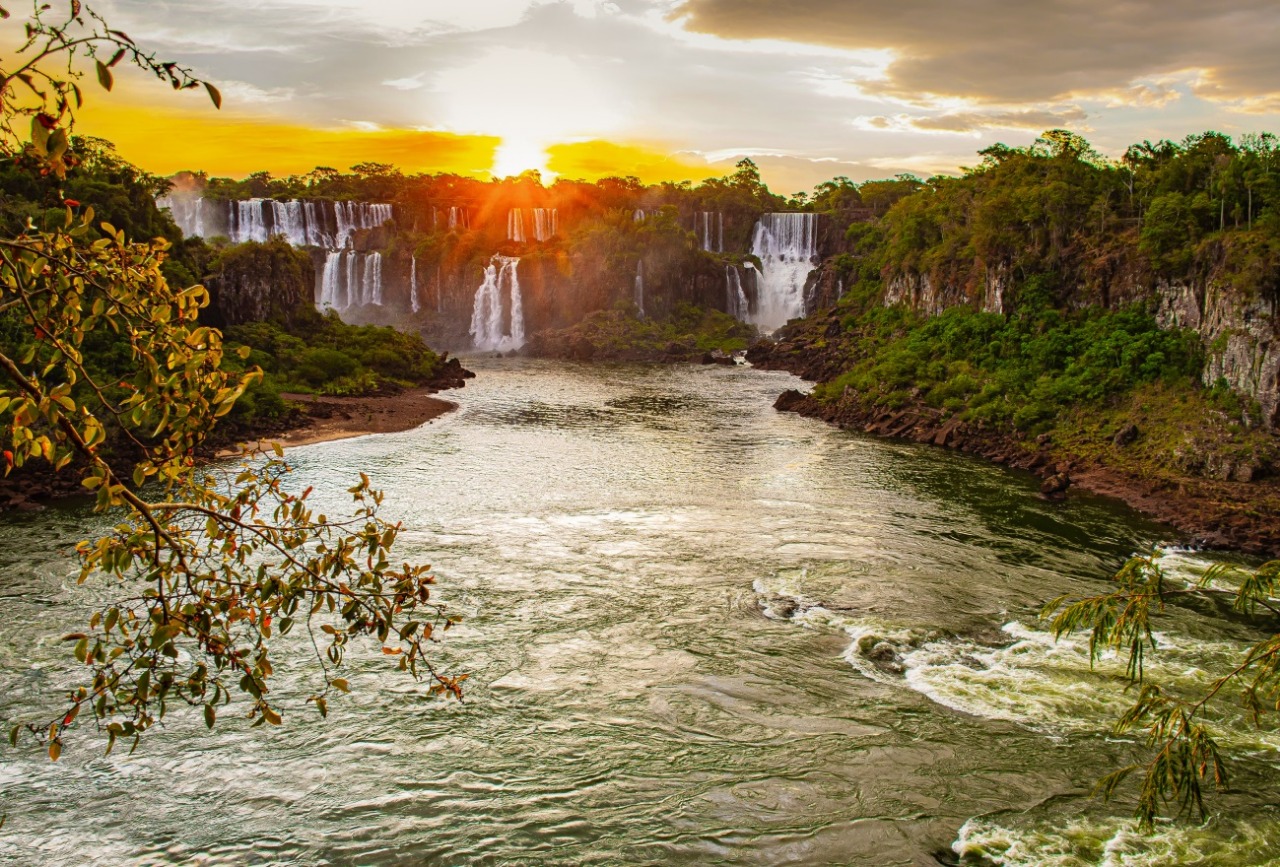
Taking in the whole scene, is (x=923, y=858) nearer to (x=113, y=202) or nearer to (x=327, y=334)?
(x=113, y=202)

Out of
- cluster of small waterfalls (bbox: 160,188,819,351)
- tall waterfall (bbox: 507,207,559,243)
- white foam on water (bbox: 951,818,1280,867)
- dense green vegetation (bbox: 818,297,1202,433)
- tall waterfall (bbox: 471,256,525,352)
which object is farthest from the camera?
tall waterfall (bbox: 507,207,559,243)

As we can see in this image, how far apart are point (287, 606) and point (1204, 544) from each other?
26.8 metres

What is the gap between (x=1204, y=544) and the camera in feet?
82.0

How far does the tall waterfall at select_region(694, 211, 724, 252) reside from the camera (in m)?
114

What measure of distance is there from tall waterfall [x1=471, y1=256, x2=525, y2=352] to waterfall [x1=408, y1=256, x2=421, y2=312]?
870cm

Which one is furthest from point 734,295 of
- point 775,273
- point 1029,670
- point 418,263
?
point 1029,670

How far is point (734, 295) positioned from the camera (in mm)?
100312

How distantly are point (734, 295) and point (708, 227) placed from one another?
58.3 ft

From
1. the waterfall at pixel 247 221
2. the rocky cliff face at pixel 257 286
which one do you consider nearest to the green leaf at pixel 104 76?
the rocky cliff face at pixel 257 286

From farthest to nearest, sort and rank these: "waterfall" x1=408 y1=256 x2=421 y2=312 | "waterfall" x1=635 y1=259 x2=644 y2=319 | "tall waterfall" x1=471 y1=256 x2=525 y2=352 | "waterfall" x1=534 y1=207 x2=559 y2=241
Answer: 1. "waterfall" x1=534 y1=207 x2=559 y2=241
2. "waterfall" x1=408 y1=256 x2=421 y2=312
3. "waterfall" x1=635 y1=259 x2=644 y2=319
4. "tall waterfall" x1=471 y1=256 x2=525 y2=352

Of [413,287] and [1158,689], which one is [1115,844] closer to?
[1158,689]

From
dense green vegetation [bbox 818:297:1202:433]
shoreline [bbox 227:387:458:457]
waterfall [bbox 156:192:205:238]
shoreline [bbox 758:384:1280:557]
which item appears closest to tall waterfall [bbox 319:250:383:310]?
waterfall [bbox 156:192:205:238]

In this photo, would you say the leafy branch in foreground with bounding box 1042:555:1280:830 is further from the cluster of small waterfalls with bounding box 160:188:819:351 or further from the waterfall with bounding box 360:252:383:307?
the waterfall with bounding box 360:252:383:307

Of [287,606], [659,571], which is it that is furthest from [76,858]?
[659,571]
